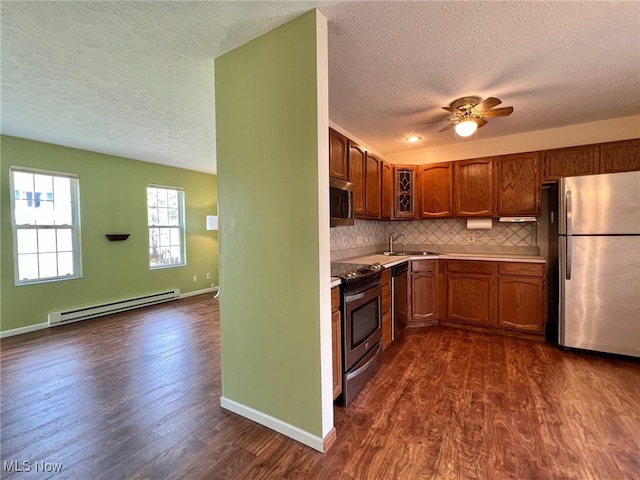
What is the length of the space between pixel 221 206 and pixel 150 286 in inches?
156

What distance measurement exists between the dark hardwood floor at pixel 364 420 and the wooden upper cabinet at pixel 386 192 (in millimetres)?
1739

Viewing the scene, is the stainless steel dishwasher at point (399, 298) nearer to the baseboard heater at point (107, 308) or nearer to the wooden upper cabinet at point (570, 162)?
the wooden upper cabinet at point (570, 162)

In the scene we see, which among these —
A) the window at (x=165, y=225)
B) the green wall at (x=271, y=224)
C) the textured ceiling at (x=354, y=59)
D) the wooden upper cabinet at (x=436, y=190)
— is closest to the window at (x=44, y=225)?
the textured ceiling at (x=354, y=59)

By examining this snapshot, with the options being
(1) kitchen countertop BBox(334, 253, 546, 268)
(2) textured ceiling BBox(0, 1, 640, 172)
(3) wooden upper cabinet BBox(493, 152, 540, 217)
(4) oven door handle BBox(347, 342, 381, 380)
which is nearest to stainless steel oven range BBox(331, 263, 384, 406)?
(4) oven door handle BBox(347, 342, 381, 380)

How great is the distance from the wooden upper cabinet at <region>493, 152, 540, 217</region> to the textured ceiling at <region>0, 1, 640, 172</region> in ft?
1.41

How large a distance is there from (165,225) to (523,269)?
567cm

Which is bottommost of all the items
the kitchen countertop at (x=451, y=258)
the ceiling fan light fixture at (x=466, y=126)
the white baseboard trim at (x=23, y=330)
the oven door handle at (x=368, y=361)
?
the white baseboard trim at (x=23, y=330)

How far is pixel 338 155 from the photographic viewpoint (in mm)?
2729

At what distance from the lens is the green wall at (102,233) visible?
142 inches

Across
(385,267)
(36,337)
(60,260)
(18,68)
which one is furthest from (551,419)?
(60,260)

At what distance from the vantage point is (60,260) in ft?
13.4

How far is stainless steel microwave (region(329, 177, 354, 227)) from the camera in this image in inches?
98.1

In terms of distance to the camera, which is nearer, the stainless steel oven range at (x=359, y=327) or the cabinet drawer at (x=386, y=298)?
the stainless steel oven range at (x=359, y=327)

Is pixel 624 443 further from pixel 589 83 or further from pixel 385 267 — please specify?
pixel 589 83
